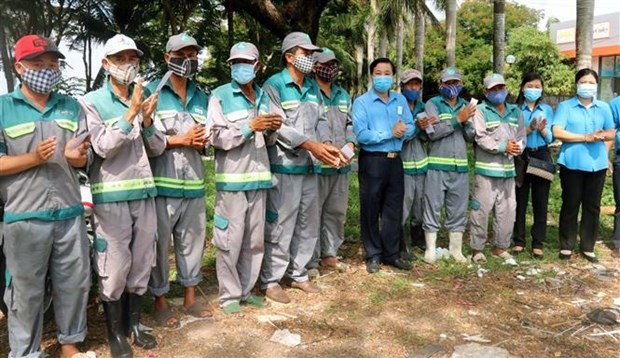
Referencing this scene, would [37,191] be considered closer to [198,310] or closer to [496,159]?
[198,310]

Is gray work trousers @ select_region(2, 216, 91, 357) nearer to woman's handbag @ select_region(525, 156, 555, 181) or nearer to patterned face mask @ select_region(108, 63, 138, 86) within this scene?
patterned face mask @ select_region(108, 63, 138, 86)

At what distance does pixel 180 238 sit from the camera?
13.6 ft

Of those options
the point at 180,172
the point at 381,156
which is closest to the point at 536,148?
the point at 381,156

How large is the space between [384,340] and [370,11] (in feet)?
81.9

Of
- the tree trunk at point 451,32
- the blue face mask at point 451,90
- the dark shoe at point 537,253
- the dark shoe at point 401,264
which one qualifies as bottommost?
the dark shoe at point 537,253

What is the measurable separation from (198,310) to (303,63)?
7.19 ft

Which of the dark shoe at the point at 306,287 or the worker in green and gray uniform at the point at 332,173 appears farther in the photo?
the worker in green and gray uniform at the point at 332,173

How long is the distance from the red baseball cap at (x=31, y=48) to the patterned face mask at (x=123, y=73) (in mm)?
368

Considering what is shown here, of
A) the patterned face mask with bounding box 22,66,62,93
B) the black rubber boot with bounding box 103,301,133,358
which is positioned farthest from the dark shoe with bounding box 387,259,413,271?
the patterned face mask with bounding box 22,66,62,93

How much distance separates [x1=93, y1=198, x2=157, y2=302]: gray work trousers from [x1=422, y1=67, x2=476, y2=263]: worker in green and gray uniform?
3.03 meters

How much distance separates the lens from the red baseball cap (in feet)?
10.5

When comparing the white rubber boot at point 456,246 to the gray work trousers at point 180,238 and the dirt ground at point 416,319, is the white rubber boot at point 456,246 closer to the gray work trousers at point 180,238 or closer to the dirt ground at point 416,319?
the dirt ground at point 416,319

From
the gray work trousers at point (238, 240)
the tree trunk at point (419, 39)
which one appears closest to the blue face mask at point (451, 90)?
the gray work trousers at point (238, 240)

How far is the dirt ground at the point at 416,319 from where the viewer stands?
3828mm
